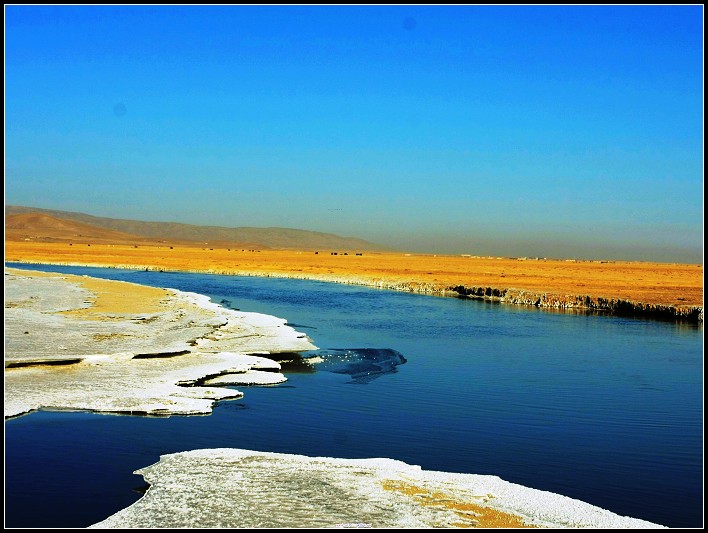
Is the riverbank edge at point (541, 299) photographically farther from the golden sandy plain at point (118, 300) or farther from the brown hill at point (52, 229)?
the brown hill at point (52, 229)

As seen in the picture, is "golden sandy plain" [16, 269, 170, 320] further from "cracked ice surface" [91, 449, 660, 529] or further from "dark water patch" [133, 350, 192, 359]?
"cracked ice surface" [91, 449, 660, 529]

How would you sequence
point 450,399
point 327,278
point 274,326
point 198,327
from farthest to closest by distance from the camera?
point 327,278 → point 274,326 → point 198,327 → point 450,399

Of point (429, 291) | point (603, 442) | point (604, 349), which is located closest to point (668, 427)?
point (603, 442)

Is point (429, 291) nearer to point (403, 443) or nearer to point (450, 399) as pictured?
point (450, 399)

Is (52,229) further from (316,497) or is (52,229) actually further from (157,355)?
(316,497)

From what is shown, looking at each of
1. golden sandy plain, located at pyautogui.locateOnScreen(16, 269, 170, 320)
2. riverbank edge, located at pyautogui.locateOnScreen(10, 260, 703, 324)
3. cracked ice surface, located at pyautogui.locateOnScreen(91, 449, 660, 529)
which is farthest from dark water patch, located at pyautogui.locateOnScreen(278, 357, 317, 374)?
riverbank edge, located at pyautogui.locateOnScreen(10, 260, 703, 324)

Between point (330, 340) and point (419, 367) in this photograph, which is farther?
point (330, 340)

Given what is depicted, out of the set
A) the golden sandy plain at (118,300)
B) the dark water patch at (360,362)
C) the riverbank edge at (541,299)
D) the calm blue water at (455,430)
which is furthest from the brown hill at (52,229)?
the calm blue water at (455,430)

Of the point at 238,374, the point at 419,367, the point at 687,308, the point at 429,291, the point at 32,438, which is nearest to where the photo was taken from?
the point at 32,438
